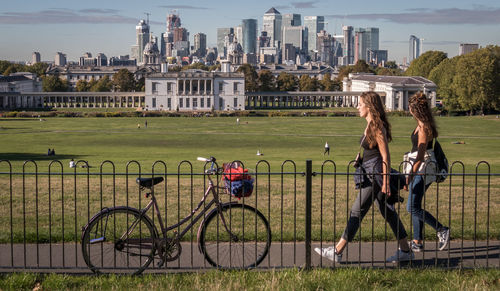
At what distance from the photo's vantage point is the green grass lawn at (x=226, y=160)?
10766 mm

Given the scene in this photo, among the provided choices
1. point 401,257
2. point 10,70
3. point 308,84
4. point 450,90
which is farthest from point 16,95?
point 401,257

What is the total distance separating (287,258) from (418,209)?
1844 millimetres

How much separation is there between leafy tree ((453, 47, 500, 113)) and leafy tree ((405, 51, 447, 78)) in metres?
36.1

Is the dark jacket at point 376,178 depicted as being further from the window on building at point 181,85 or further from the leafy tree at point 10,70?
the leafy tree at point 10,70

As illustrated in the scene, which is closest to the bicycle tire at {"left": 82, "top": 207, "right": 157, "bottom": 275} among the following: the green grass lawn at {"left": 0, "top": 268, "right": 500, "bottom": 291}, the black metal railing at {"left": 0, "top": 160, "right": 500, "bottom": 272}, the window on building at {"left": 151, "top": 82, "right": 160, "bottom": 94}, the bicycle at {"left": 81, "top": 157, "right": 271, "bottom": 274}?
the bicycle at {"left": 81, "top": 157, "right": 271, "bottom": 274}

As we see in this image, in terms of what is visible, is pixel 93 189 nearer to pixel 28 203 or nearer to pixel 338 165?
pixel 28 203

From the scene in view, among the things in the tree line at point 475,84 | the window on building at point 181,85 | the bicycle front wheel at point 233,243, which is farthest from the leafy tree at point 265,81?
the bicycle front wheel at point 233,243

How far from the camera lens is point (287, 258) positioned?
28.3ft

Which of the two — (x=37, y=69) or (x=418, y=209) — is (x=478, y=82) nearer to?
(x=418, y=209)

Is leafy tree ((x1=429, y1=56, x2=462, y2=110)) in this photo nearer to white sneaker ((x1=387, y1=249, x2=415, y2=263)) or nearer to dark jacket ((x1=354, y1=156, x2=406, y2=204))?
dark jacket ((x1=354, y1=156, x2=406, y2=204))

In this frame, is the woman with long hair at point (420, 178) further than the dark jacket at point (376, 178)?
Yes

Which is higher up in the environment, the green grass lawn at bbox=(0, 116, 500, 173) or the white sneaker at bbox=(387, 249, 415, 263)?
the white sneaker at bbox=(387, 249, 415, 263)

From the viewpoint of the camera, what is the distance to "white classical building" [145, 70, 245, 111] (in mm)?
119188

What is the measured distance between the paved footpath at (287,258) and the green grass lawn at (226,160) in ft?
1.09
